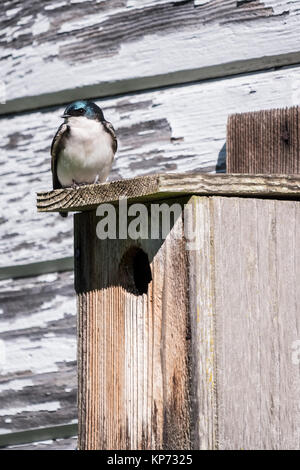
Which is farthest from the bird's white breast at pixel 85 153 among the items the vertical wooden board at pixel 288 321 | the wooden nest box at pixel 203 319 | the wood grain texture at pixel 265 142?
the vertical wooden board at pixel 288 321

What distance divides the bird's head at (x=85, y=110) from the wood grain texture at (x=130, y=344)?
0.62m

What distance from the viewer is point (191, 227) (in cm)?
227

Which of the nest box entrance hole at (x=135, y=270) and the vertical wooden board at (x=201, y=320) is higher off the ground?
the nest box entrance hole at (x=135, y=270)

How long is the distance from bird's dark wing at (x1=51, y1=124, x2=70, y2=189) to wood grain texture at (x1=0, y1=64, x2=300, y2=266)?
38 millimetres

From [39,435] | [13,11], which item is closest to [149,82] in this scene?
[13,11]

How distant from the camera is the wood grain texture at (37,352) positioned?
3.20m

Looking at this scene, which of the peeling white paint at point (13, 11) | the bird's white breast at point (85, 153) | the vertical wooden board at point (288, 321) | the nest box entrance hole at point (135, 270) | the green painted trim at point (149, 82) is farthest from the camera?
the peeling white paint at point (13, 11)

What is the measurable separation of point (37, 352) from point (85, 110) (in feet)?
2.37

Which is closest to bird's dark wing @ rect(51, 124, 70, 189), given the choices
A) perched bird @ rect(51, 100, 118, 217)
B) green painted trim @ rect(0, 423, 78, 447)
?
perched bird @ rect(51, 100, 118, 217)

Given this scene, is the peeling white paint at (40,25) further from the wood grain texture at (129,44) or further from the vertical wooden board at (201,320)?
the vertical wooden board at (201,320)

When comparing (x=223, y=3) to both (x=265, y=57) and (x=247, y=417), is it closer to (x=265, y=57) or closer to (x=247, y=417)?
(x=265, y=57)

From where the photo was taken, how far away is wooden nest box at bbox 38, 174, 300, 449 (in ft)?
7.37

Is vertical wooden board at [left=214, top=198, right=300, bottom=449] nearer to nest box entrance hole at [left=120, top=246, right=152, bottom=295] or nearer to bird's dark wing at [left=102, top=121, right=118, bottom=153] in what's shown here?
nest box entrance hole at [left=120, top=246, right=152, bottom=295]
